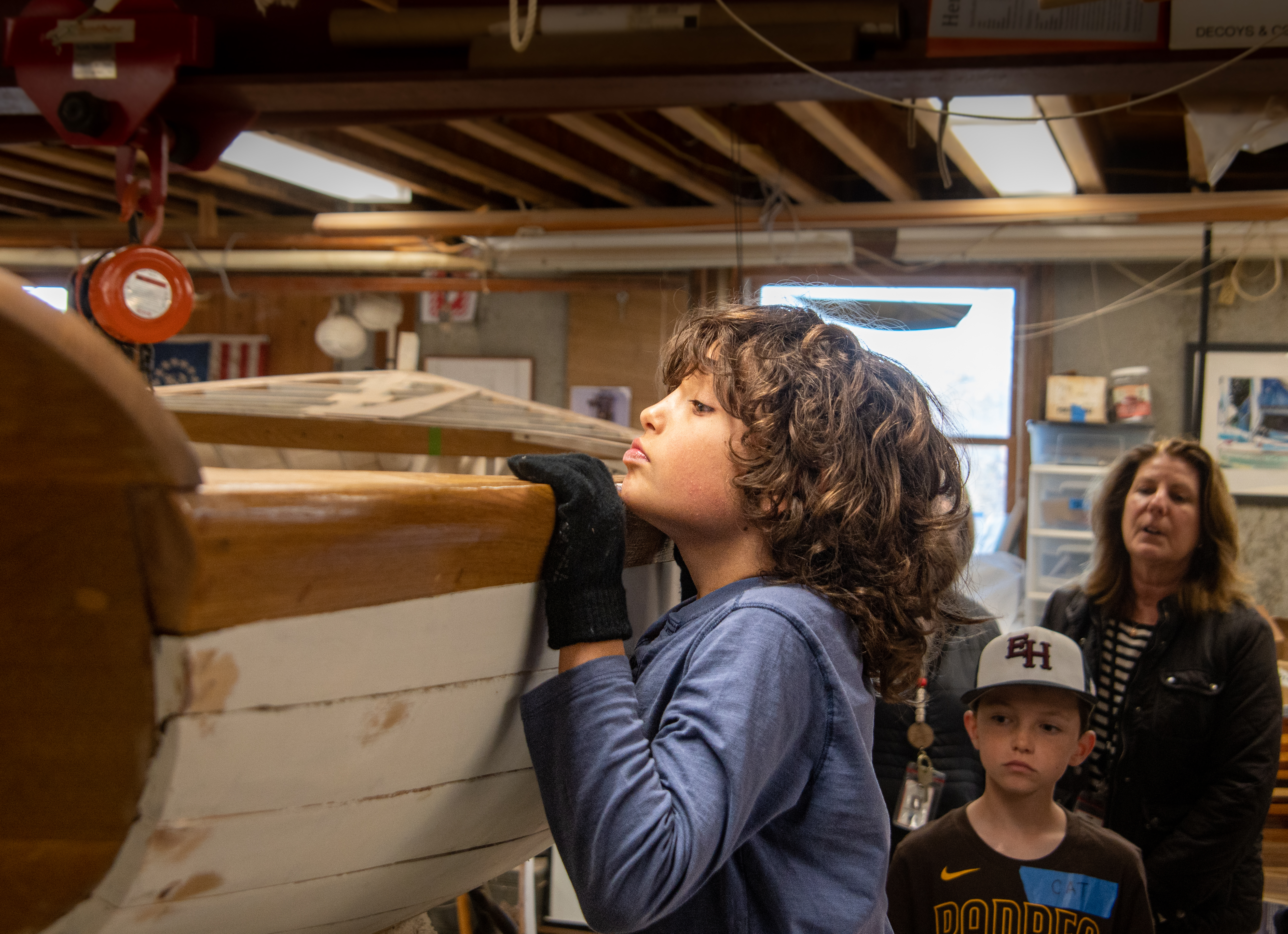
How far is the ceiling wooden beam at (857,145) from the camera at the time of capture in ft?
9.68

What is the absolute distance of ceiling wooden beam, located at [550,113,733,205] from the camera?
3223 millimetres

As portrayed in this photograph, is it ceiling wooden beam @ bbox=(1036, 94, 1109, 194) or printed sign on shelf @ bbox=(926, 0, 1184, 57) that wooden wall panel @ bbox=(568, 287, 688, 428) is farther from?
printed sign on shelf @ bbox=(926, 0, 1184, 57)

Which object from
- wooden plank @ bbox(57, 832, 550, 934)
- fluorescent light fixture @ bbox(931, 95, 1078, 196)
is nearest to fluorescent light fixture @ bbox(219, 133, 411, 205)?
fluorescent light fixture @ bbox(931, 95, 1078, 196)

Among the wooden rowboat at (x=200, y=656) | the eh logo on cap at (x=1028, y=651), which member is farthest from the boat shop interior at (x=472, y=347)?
the eh logo on cap at (x=1028, y=651)

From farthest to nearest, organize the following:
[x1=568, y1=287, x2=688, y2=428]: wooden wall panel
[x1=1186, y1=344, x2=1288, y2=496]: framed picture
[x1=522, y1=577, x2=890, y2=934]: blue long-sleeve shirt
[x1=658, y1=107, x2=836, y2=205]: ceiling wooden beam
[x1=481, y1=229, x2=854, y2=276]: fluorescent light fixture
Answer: [x1=568, y1=287, x2=688, y2=428]: wooden wall panel → [x1=1186, y1=344, x2=1288, y2=496]: framed picture → [x1=481, y1=229, x2=854, y2=276]: fluorescent light fixture → [x1=658, y1=107, x2=836, y2=205]: ceiling wooden beam → [x1=522, y1=577, x2=890, y2=934]: blue long-sleeve shirt

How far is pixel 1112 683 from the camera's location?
88.4 inches

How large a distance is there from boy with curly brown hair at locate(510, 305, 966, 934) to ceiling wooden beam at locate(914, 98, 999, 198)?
6.83 feet

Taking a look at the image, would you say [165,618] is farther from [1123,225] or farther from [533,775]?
[1123,225]

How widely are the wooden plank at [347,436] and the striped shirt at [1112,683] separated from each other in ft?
4.30

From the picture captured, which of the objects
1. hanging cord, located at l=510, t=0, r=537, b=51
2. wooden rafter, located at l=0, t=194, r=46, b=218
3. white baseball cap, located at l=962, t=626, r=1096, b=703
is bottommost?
white baseball cap, located at l=962, t=626, r=1096, b=703

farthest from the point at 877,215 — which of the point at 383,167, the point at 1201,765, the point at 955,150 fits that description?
the point at 1201,765

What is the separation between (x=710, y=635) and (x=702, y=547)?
0.16 metres

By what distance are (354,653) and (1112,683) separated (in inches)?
81.0

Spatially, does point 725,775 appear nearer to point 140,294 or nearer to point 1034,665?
point 1034,665
